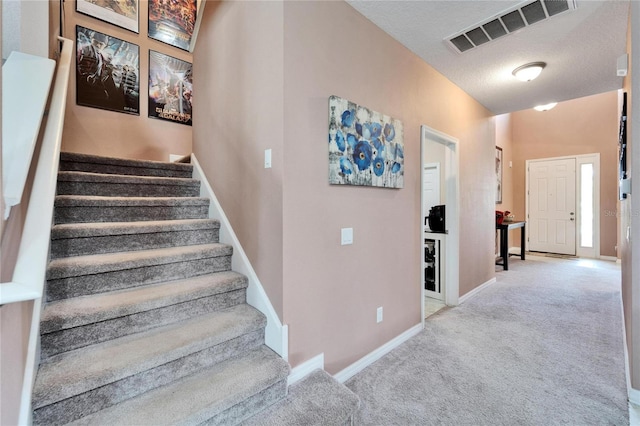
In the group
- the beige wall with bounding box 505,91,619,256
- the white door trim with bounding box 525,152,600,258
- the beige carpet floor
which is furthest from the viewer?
the white door trim with bounding box 525,152,600,258

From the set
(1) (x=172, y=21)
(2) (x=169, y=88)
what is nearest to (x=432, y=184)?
(2) (x=169, y=88)

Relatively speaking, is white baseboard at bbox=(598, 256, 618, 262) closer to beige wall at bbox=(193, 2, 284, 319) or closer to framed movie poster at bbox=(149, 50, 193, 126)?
beige wall at bbox=(193, 2, 284, 319)

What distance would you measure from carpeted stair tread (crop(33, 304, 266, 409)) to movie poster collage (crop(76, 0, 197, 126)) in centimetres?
335

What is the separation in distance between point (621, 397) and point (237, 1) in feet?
12.8

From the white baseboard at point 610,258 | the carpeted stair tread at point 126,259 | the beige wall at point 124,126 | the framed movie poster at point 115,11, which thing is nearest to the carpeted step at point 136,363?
the carpeted stair tread at point 126,259

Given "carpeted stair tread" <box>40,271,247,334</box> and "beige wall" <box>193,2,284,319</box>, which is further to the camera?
"beige wall" <box>193,2,284,319</box>

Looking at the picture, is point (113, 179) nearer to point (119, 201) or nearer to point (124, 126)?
point (119, 201)

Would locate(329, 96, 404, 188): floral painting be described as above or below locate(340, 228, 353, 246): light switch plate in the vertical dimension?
above

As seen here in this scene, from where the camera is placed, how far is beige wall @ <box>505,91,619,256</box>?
5984 mm

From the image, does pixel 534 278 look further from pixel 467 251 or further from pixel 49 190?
pixel 49 190

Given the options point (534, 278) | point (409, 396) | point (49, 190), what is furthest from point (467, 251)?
point (49, 190)

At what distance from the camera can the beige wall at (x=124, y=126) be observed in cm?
336

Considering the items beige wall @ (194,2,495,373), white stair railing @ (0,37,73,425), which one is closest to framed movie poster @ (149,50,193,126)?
beige wall @ (194,2,495,373)

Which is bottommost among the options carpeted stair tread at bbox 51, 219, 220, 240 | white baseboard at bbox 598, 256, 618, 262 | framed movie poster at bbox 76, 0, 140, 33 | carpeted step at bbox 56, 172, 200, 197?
white baseboard at bbox 598, 256, 618, 262
